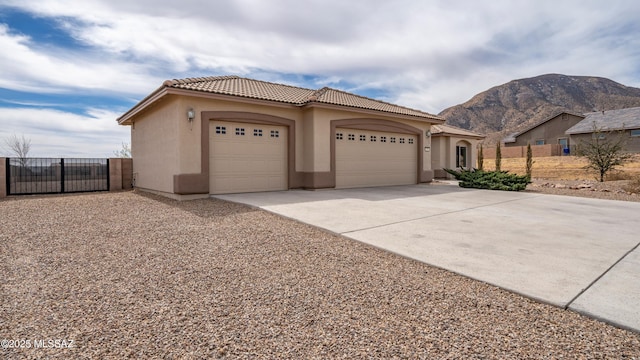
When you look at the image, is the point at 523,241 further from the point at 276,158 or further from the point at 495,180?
the point at 495,180

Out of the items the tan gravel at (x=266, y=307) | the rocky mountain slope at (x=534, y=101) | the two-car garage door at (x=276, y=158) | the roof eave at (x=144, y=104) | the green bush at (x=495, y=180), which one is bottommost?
the tan gravel at (x=266, y=307)

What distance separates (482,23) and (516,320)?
11.0 metres

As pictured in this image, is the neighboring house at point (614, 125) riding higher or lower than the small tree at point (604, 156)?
higher

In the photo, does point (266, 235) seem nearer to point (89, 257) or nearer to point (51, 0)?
point (89, 257)

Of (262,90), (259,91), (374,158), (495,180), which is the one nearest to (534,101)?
(495,180)

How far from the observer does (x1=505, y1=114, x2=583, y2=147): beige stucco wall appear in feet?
117

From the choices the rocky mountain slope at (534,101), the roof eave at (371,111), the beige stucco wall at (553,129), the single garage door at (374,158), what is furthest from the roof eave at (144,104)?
the rocky mountain slope at (534,101)

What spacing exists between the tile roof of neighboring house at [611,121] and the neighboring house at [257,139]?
83.7 ft

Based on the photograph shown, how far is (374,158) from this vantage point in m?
14.2

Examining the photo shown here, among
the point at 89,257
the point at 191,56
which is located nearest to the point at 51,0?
the point at 191,56

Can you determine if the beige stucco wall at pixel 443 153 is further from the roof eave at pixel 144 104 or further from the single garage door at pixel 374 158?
the roof eave at pixel 144 104

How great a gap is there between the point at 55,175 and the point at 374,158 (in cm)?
1439

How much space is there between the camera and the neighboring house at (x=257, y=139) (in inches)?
388

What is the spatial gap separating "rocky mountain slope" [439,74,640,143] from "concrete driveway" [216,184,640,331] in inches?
3358
